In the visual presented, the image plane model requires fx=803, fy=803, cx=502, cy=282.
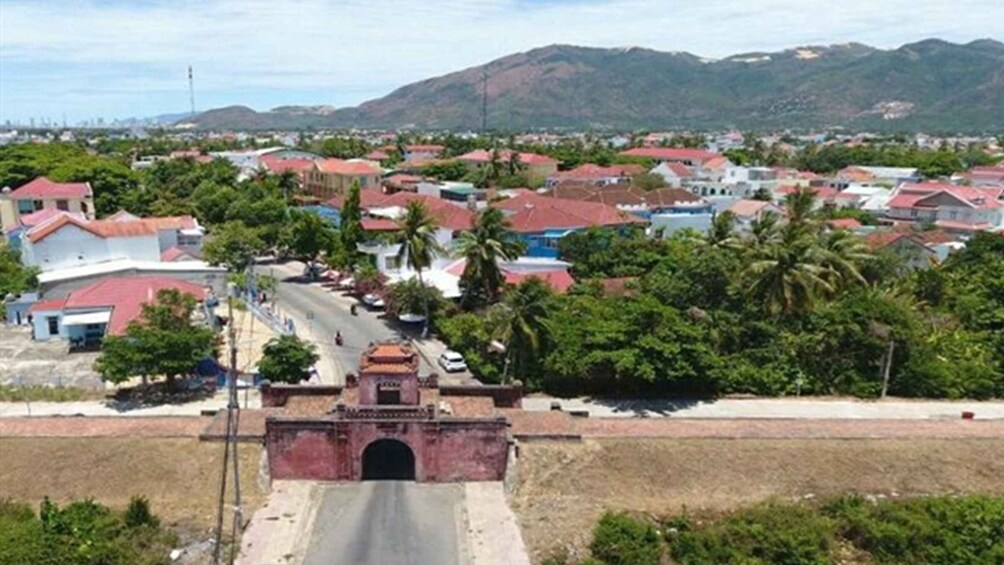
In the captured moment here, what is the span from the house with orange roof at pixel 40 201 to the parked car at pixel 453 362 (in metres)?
42.6

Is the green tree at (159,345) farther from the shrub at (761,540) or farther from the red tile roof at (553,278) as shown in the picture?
the shrub at (761,540)

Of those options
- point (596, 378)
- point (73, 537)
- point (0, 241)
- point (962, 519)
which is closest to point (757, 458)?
point (962, 519)

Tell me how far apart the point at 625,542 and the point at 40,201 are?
205 feet

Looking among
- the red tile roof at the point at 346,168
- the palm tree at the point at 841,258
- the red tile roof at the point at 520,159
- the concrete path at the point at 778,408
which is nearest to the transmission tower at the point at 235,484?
the concrete path at the point at 778,408

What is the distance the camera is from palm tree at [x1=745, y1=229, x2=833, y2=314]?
37094mm

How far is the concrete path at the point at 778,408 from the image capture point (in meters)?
33.0

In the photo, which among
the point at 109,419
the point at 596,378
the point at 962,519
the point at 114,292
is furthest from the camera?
the point at 114,292

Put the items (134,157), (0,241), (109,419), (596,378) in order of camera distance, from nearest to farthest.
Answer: (109,419)
(596,378)
(0,241)
(134,157)

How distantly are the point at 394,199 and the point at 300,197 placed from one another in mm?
17993

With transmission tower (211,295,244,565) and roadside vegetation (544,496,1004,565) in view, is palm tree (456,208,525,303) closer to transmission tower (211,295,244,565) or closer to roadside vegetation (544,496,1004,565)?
transmission tower (211,295,244,565)

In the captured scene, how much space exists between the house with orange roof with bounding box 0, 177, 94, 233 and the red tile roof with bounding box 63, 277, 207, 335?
28035mm

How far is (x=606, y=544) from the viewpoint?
23.0 meters

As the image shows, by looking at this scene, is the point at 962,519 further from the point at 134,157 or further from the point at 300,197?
the point at 134,157

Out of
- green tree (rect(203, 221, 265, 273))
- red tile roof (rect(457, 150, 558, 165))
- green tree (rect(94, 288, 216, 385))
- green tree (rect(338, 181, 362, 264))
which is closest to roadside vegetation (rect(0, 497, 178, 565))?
green tree (rect(94, 288, 216, 385))
